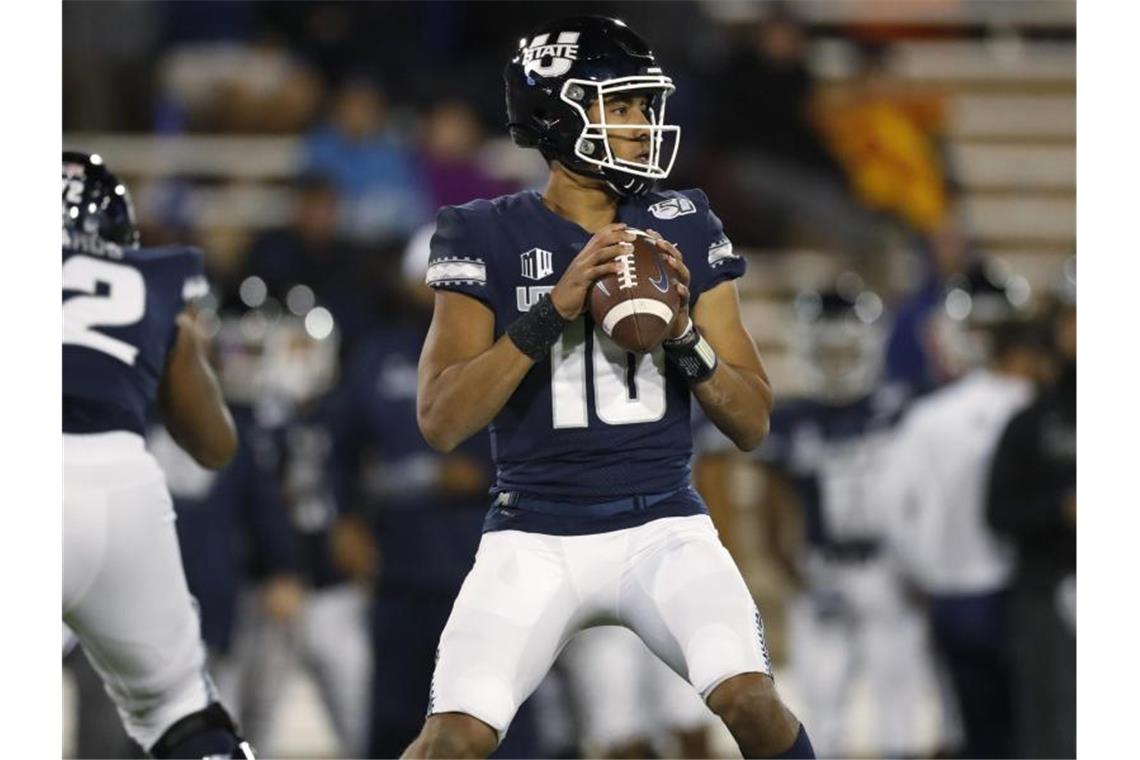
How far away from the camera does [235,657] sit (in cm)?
635

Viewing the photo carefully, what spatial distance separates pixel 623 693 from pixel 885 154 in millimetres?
2965

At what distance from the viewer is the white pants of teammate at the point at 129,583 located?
3.38 m

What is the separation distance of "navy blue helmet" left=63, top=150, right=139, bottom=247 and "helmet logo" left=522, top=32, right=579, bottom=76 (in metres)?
0.85

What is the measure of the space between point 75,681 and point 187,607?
A: 7.63 feet

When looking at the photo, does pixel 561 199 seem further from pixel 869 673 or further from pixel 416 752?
pixel 869 673

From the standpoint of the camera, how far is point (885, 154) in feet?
26.1

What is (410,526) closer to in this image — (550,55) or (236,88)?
(550,55)

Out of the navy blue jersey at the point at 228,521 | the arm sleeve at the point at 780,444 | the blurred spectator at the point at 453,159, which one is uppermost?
the blurred spectator at the point at 453,159

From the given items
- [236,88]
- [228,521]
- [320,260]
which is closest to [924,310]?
[320,260]

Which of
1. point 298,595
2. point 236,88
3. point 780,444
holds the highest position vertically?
point 236,88

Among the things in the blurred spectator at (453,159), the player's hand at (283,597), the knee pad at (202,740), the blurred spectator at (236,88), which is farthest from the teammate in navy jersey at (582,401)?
the blurred spectator at (236,88)

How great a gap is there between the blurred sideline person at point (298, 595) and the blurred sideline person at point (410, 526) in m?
0.57

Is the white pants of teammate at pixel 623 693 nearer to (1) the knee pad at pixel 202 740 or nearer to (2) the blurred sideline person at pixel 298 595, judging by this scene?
(2) the blurred sideline person at pixel 298 595

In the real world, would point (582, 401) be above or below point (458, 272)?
below
